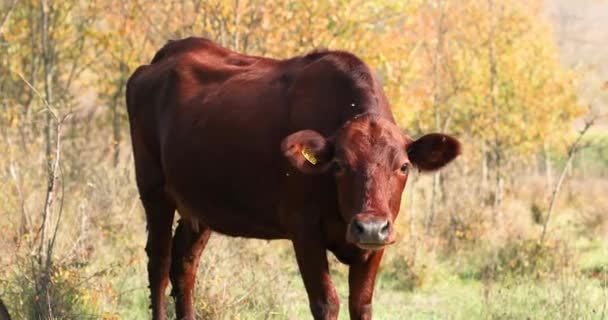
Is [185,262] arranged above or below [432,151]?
below

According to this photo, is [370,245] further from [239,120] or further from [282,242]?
[282,242]

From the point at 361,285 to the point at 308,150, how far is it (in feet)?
3.28

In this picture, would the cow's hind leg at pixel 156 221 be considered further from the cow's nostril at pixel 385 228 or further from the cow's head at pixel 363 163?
the cow's nostril at pixel 385 228

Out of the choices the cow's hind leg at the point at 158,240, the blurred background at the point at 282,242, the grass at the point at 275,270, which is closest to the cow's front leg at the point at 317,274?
the grass at the point at 275,270

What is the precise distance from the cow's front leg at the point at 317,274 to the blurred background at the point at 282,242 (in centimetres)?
158

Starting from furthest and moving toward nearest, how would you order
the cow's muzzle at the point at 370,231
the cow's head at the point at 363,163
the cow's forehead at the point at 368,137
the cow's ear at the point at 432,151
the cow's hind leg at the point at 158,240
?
the cow's hind leg at the point at 158,240, the cow's ear at the point at 432,151, the cow's forehead at the point at 368,137, the cow's head at the point at 363,163, the cow's muzzle at the point at 370,231

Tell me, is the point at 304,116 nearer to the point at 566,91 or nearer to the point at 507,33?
the point at 507,33

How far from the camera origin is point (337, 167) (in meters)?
6.67

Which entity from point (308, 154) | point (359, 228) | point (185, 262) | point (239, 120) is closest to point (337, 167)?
point (308, 154)

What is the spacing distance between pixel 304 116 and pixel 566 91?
28531 millimetres

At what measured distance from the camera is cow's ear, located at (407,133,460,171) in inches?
273

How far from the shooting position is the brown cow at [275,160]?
661 cm

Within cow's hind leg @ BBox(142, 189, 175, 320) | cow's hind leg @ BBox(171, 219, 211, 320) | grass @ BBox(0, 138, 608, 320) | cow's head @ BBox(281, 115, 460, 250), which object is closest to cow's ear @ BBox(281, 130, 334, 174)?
cow's head @ BBox(281, 115, 460, 250)

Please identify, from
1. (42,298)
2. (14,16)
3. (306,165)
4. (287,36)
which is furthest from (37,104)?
(306,165)
